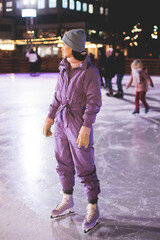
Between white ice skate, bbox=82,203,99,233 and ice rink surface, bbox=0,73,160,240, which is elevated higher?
white ice skate, bbox=82,203,99,233

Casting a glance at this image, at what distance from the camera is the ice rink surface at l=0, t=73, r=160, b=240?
9.39 ft

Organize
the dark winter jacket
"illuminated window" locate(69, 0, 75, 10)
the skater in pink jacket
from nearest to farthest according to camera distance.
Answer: the skater in pink jacket
the dark winter jacket
"illuminated window" locate(69, 0, 75, 10)

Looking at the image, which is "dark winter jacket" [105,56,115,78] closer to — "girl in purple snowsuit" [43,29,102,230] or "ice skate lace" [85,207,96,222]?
"girl in purple snowsuit" [43,29,102,230]

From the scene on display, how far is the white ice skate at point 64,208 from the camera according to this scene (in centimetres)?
310

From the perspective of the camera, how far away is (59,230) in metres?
2.85

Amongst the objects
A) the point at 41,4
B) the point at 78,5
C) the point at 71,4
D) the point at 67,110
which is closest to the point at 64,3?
the point at 71,4

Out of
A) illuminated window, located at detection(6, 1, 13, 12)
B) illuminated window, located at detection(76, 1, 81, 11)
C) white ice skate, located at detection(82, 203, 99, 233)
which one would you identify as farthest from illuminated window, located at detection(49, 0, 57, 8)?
white ice skate, located at detection(82, 203, 99, 233)

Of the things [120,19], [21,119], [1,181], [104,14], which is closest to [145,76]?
[21,119]

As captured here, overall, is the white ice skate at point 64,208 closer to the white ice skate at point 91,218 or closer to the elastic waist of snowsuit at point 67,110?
the white ice skate at point 91,218

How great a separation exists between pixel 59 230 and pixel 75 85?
119 cm

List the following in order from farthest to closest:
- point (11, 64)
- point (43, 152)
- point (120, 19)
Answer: point (120, 19)
point (11, 64)
point (43, 152)

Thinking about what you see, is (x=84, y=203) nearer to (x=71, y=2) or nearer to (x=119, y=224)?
(x=119, y=224)

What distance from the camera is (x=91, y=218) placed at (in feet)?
9.59

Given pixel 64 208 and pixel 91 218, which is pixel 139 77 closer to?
pixel 64 208
